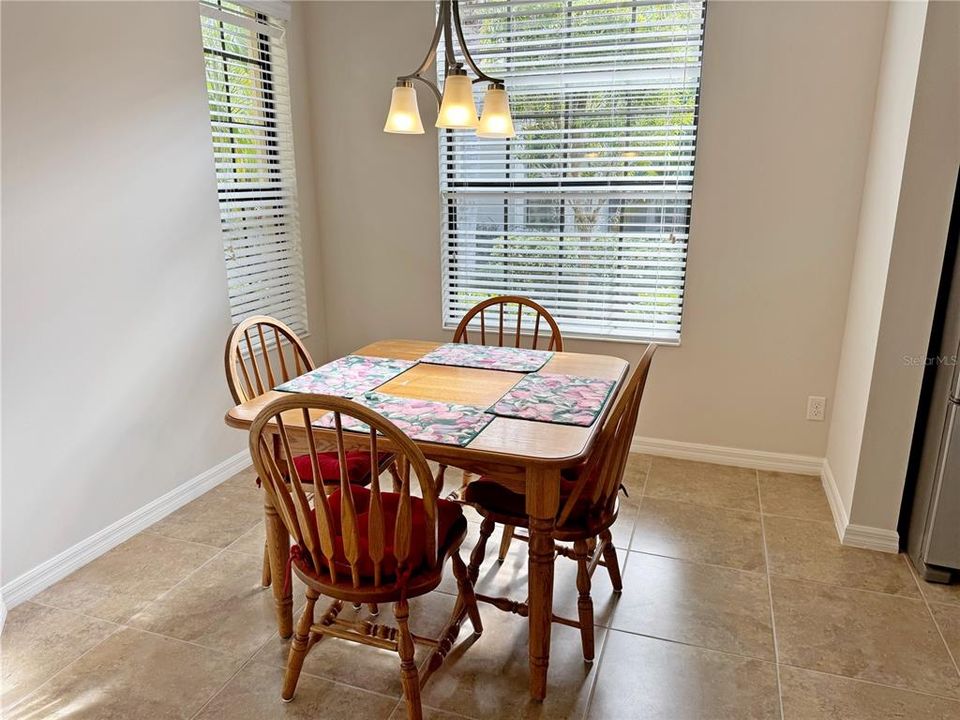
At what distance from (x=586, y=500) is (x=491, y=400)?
40 centimetres

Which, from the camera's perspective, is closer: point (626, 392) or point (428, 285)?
point (626, 392)

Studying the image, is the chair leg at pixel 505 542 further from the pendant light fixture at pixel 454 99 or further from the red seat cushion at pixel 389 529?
the pendant light fixture at pixel 454 99

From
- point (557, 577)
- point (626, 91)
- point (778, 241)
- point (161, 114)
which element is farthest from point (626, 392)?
point (161, 114)

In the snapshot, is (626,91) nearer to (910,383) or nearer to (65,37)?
(910,383)

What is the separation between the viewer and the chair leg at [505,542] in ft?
7.79

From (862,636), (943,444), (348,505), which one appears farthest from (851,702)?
(348,505)

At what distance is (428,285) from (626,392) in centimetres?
205

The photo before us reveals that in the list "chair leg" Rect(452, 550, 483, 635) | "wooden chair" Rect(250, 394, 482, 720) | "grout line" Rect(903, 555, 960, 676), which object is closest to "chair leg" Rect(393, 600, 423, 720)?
"wooden chair" Rect(250, 394, 482, 720)

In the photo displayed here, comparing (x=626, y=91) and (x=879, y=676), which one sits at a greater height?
(x=626, y=91)

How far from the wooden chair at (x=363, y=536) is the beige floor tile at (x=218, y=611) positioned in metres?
0.35

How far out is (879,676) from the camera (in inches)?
74.5

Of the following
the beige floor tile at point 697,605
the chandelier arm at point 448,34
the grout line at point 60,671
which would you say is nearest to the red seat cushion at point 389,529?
the beige floor tile at point 697,605

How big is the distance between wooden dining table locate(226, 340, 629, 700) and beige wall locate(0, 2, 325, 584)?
2.78ft

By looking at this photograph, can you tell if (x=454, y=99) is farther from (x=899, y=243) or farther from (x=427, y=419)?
(x=899, y=243)
